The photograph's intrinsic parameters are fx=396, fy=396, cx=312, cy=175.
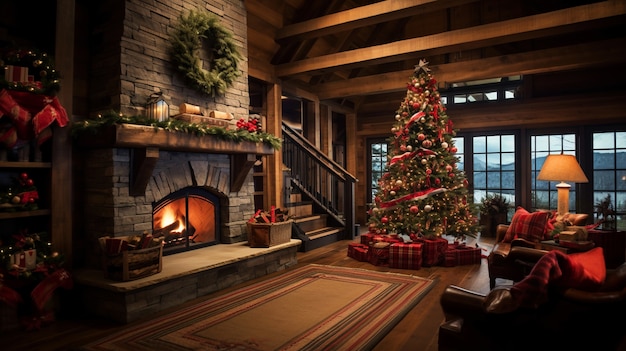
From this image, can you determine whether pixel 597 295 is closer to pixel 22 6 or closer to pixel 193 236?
pixel 193 236

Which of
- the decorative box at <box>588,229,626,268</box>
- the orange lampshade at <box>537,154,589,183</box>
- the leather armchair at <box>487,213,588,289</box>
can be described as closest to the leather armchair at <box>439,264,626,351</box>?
the leather armchair at <box>487,213,588,289</box>

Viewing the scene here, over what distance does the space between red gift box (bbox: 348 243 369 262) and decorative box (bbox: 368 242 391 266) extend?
0.15 meters

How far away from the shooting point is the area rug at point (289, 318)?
2.58 metres

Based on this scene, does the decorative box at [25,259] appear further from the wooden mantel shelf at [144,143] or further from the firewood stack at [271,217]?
the firewood stack at [271,217]

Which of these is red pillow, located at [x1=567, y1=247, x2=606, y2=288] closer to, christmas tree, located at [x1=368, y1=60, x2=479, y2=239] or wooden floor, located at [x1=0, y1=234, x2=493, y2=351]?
wooden floor, located at [x1=0, y1=234, x2=493, y2=351]

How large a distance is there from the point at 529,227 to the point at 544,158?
12.5 ft

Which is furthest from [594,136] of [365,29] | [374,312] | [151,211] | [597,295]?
[151,211]

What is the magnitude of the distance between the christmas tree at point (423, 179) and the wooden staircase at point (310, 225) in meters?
0.93

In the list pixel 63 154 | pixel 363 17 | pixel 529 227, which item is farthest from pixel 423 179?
pixel 63 154

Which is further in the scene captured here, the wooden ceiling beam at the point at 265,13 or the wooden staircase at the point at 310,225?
the wooden staircase at the point at 310,225

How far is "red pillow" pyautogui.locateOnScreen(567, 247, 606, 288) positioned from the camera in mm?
1724

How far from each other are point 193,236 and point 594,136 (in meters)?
6.73

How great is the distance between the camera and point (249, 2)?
18.0ft

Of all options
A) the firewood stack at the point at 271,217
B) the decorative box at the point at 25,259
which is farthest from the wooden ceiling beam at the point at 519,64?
the decorative box at the point at 25,259
